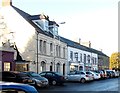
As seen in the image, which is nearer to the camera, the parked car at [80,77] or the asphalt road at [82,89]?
the asphalt road at [82,89]

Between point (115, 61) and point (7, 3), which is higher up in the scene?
point (7, 3)

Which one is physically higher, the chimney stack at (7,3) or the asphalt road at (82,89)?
the chimney stack at (7,3)

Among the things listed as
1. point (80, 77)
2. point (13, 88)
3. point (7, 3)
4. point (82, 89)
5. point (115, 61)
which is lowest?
point (82, 89)

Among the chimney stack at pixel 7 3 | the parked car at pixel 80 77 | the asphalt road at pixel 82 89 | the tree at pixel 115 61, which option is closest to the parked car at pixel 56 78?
the asphalt road at pixel 82 89

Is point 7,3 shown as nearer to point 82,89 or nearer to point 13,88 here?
point 82,89

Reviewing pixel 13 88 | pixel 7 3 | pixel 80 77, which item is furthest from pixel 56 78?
pixel 13 88

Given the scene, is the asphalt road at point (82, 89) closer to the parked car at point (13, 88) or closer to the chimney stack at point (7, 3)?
the parked car at point (13, 88)

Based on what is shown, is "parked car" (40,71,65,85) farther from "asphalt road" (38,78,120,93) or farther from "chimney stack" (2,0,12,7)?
"chimney stack" (2,0,12,7)

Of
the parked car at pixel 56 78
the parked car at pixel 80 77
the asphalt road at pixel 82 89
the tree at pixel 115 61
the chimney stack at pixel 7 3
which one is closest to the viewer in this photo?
the asphalt road at pixel 82 89

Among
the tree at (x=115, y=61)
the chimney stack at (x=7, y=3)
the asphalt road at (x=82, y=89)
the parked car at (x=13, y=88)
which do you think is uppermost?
the chimney stack at (x=7, y=3)

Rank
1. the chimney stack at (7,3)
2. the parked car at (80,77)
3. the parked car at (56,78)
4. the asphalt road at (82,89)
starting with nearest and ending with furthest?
the asphalt road at (82,89) → the parked car at (56,78) → the parked car at (80,77) → the chimney stack at (7,3)

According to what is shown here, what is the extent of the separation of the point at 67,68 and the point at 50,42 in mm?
10779

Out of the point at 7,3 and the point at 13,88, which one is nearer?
the point at 13,88

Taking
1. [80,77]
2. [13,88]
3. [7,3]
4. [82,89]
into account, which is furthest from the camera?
[7,3]
